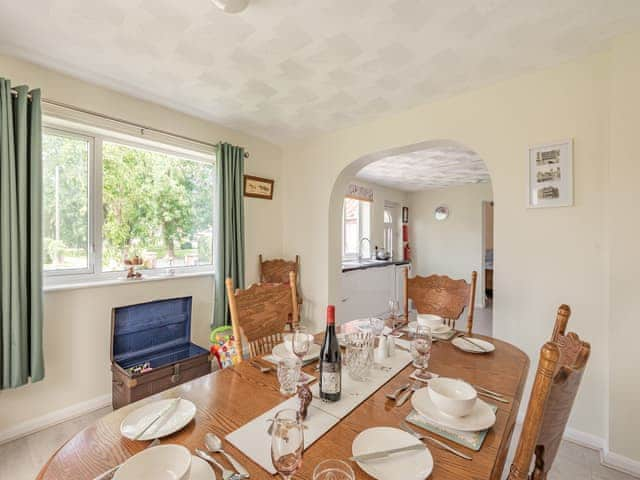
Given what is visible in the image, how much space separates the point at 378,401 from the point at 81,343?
2.29 metres

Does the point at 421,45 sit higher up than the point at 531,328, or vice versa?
the point at 421,45

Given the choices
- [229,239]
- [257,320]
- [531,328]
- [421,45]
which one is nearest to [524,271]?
[531,328]

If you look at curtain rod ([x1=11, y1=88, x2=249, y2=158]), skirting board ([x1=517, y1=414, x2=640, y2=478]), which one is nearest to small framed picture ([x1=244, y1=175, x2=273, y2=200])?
curtain rod ([x1=11, y1=88, x2=249, y2=158])

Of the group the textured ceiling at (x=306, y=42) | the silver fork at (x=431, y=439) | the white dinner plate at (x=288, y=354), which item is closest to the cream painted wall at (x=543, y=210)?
the textured ceiling at (x=306, y=42)

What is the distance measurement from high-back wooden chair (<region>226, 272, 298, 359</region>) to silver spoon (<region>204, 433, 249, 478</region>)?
0.66 m

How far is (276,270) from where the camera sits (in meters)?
3.38

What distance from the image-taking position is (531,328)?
2.03 meters

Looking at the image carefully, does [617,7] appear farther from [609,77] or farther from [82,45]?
[82,45]

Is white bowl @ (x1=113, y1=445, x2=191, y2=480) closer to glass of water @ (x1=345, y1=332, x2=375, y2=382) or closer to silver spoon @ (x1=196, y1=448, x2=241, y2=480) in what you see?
silver spoon @ (x1=196, y1=448, x2=241, y2=480)

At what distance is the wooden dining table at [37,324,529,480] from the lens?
686 millimetres

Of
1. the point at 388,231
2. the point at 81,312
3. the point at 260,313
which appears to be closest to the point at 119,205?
the point at 81,312

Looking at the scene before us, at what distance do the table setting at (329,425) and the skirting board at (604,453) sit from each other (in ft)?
4.47

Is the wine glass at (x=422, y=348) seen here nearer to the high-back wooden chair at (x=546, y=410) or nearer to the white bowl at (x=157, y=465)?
the high-back wooden chair at (x=546, y=410)

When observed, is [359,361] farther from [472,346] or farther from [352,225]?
[352,225]
